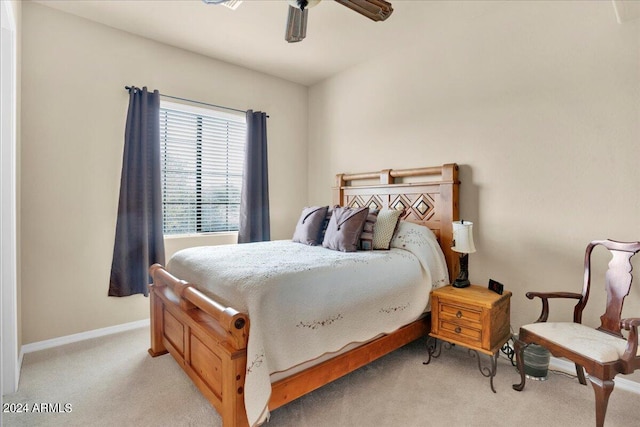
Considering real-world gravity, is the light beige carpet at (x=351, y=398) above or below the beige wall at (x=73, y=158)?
below

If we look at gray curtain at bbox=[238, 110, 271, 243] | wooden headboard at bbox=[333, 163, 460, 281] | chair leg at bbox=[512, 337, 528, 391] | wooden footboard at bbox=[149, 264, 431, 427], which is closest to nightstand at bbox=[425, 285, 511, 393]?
chair leg at bbox=[512, 337, 528, 391]

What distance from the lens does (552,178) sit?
241cm

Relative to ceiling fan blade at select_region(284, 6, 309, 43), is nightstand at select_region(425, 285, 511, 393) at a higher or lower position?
lower

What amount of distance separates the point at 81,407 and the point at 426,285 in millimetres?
2423

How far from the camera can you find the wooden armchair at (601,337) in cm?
164

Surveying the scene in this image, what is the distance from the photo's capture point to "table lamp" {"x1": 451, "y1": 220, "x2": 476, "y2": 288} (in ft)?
8.13

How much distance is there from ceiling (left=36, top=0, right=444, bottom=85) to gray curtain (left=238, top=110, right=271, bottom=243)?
758mm

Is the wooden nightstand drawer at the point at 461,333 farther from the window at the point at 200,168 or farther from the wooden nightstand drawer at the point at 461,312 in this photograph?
the window at the point at 200,168

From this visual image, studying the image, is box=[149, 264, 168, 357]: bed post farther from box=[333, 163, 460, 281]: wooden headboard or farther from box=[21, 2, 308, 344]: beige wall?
box=[333, 163, 460, 281]: wooden headboard

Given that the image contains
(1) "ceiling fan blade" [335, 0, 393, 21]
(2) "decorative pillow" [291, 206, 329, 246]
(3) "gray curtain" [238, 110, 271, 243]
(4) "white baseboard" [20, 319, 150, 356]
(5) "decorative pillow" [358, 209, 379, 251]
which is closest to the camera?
(1) "ceiling fan blade" [335, 0, 393, 21]

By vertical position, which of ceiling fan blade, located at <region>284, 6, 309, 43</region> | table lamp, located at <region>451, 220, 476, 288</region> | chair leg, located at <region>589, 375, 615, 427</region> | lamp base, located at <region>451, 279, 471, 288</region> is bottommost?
chair leg, located at <region>589, 375, 615, 427</region>

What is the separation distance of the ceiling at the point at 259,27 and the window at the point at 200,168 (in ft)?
2.33

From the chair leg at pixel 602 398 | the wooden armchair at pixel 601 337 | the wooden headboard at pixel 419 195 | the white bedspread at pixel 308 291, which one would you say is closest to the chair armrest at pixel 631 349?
the wooden armchair at pixel 601 337

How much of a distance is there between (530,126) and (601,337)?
1.56 m
